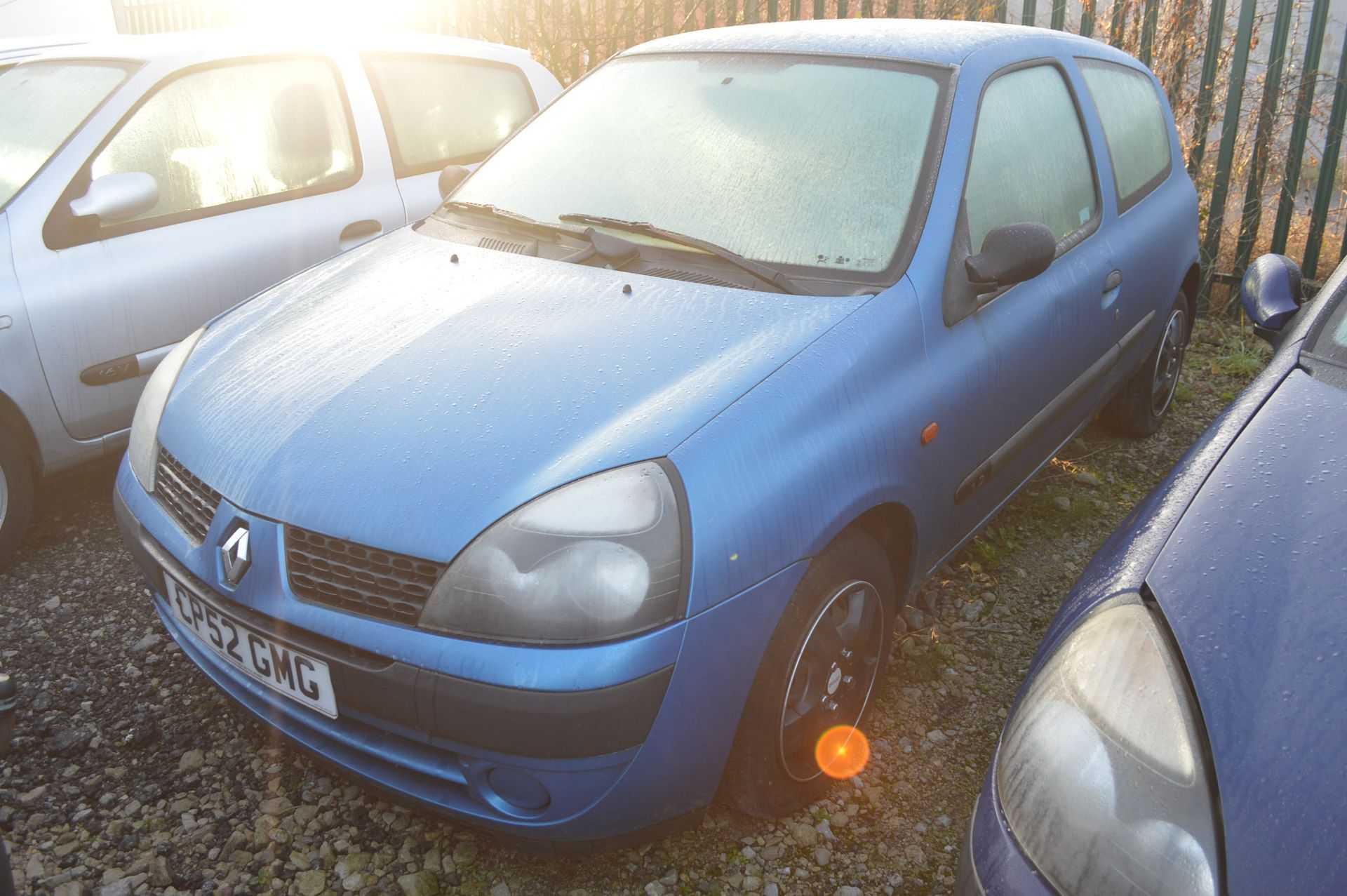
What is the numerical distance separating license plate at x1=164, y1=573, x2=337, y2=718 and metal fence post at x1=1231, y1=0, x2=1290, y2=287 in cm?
554

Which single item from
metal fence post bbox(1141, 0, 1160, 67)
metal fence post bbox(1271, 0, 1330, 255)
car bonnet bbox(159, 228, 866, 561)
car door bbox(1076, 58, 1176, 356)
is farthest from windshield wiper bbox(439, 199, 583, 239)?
metal fence post bbox(1271, 0, 1330, 255)

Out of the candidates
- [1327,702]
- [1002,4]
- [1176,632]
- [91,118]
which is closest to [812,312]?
[1176,632]

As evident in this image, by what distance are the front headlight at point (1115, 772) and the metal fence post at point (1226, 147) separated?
4671mm

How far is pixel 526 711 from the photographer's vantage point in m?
1.66

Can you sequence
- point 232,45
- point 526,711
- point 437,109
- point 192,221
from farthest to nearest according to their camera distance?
point 437,109 < point 232,45 < point 192,221 < point 526,711

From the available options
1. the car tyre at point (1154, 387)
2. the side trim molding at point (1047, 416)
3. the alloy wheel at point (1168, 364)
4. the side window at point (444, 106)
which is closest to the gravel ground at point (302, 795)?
the side trim molding at point (1047, 416)

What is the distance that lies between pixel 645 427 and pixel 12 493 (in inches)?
89.4

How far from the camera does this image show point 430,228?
9.48 ft

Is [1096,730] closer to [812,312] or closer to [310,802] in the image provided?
[812,312]

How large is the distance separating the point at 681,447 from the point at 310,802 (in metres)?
1.20

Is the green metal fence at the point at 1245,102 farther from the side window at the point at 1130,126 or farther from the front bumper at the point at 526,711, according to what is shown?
the front bumper at the point at 526,711

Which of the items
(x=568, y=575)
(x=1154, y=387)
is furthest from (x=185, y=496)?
(x=1154, y=387)

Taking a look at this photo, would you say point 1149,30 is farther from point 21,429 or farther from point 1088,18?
point 21,429

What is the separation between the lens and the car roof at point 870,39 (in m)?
2.73
